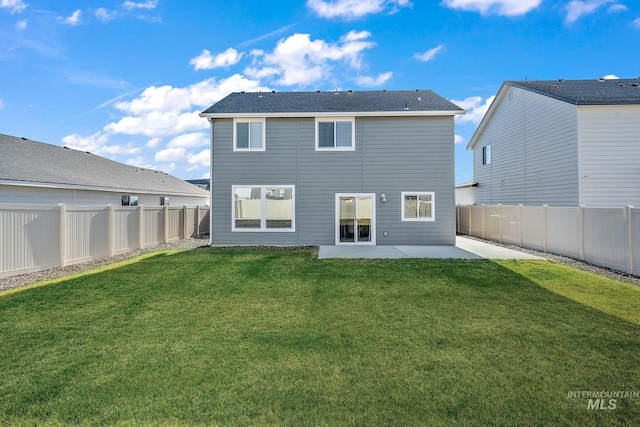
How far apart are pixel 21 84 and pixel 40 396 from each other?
62.5ft

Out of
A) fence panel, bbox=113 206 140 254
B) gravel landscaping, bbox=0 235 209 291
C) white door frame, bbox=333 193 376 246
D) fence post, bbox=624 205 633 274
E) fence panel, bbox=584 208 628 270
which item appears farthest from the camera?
white door frame, bbox=333 193 376 246

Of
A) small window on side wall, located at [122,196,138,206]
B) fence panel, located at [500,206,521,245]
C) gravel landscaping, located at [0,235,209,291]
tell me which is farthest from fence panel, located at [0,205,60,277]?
fence panel, located at [500,206,521,245]

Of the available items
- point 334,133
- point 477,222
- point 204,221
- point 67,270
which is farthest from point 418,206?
point 204,221

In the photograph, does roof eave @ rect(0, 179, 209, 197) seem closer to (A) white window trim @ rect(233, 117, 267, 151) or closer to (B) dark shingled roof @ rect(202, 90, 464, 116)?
(B) dark shingled roof @ rect(202, 90, 464, 116)

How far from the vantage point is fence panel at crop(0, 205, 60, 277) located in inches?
283

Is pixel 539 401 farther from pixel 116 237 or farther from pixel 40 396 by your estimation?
pixel 116 237

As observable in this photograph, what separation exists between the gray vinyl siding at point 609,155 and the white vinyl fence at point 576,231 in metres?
2.48

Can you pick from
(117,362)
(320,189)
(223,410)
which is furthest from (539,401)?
(320,189)

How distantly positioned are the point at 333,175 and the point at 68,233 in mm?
8922

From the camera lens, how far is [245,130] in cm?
1316

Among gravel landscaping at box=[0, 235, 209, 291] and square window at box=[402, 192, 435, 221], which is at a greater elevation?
square window at box=[402, 192, 435, 221]

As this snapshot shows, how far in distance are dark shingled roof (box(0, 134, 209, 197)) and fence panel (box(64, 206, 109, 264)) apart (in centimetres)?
482

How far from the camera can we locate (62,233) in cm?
858

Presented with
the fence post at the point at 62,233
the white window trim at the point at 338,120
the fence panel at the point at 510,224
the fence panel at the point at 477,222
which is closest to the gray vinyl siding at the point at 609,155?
the fence panel at the point at 510,224
